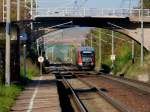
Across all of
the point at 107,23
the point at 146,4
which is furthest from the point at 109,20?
the point at 146,4

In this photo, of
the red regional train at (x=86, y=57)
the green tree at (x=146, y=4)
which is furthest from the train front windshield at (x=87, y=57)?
the green tree at (x=146, y=4)

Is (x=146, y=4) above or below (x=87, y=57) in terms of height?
above

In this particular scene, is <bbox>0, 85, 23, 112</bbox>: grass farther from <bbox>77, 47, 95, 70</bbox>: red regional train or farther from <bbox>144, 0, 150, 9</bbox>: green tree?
<bbox>144, 0, 150, 9</bbox>: green tree

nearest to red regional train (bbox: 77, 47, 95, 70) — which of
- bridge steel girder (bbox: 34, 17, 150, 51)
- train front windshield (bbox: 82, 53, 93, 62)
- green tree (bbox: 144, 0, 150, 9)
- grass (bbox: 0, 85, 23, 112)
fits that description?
train front windshield (bbox: 82, 53, 93, 62)

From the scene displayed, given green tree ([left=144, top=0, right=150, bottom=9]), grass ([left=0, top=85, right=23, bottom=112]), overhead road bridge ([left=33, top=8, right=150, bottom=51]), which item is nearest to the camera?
grass ([left=0, top=85, right=23, bottom=112])

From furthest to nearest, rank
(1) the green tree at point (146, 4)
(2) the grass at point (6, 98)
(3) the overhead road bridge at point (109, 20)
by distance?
1. (1) the green tree at point (146, 4)
2. (3) the overhead road bridge at point (109, 20)
3. (2) the grass at point (6, 98)

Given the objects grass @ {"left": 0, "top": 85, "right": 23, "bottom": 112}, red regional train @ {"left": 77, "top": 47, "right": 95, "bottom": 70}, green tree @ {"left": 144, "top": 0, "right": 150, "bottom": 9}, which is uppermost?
green tree @ {"left": 144, "top": 0, "right": 150, "bottom": 9}

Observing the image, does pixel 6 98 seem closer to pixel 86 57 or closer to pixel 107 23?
pixel 107 23

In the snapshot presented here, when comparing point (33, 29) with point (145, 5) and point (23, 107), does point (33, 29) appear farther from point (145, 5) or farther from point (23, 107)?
point (23, 107)

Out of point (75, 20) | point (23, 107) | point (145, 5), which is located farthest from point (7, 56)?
point (145, 5)

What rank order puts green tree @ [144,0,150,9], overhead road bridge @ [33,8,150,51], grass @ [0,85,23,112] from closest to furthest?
grass @ [0,85,23,112] < overhead road bridge @ [33,8,150,51] < green tree @ [144,0,150,9]

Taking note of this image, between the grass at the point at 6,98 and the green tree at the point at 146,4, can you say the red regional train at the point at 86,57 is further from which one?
the grass at the point at 6,98

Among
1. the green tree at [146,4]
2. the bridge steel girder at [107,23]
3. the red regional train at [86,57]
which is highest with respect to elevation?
the green tree at [146,4]

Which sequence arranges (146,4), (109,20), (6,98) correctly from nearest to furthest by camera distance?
(6,98), (109,20), (146,4)
